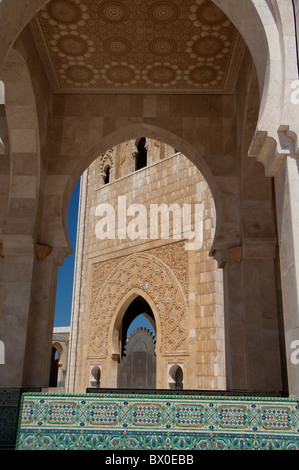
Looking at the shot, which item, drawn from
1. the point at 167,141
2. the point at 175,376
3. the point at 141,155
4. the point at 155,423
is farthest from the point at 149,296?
the point at 155,423

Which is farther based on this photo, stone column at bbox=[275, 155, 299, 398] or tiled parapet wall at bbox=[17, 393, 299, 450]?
tiled parapet wall at bbox=[17, 393, 299, 450]

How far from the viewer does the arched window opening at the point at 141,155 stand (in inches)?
522

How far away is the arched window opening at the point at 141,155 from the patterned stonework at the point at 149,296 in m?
2.79

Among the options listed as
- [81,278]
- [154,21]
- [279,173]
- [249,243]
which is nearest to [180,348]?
[81,278]

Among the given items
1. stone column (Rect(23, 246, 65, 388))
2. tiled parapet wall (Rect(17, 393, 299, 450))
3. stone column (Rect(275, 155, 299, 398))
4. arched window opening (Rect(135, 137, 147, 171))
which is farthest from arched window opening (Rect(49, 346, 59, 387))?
stone column (Rect(275, 155, 299, 398))

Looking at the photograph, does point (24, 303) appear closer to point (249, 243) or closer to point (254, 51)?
point (249, 243)

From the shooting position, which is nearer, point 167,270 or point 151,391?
point 151,391

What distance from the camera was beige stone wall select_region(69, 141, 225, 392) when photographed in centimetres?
958

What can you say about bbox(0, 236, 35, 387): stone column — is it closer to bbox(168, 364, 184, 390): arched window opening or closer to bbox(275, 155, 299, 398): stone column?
bbox(275, 155, 299, 398): stone column

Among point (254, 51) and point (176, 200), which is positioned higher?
point (176, 200)

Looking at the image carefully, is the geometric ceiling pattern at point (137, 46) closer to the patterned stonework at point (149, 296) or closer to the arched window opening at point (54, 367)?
the patterned stonework at point (149, 296)

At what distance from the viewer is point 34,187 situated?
5422 millimetres

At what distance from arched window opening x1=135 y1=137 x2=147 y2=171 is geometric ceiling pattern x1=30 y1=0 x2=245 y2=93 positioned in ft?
23.2

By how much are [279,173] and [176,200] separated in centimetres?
804
